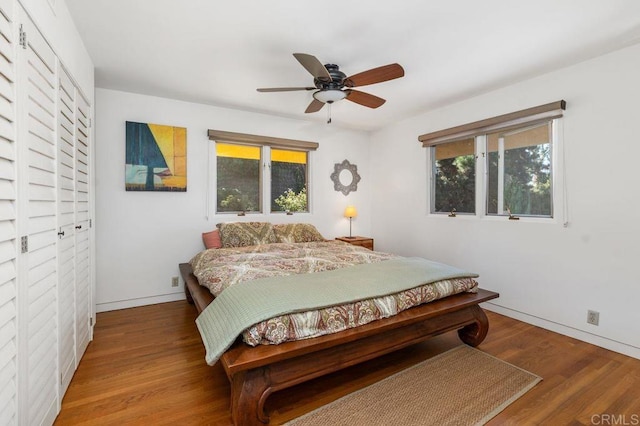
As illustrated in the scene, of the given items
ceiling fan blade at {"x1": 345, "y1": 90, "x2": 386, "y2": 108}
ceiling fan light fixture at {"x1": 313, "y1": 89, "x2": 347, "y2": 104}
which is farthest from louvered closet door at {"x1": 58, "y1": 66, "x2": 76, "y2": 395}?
ceiling fan blade at {"x1": 345, "y1": 90, "x2": 386, "y2": 108}

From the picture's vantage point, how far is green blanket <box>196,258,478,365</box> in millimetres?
1582

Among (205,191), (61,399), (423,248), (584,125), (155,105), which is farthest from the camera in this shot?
(423,248)

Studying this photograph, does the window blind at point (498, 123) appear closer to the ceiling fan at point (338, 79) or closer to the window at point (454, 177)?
the window at point (454, 177)

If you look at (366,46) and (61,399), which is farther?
(366,46)

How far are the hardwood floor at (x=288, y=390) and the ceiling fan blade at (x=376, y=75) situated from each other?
2.16 m

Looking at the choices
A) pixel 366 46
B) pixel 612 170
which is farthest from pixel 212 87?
pixel 612 170

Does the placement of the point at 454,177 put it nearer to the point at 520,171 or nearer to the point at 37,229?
the point at 520,171

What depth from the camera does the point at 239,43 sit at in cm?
234

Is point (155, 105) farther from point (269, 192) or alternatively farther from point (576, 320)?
point (576, 320)

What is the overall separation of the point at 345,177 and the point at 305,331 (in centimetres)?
345

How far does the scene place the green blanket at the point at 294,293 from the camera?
1.58 meters

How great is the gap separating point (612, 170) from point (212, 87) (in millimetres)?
3781

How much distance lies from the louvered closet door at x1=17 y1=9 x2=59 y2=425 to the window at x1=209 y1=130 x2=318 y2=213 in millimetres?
2235

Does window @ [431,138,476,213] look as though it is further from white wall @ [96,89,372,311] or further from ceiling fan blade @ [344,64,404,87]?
white wall @ [96,89,372,311]
